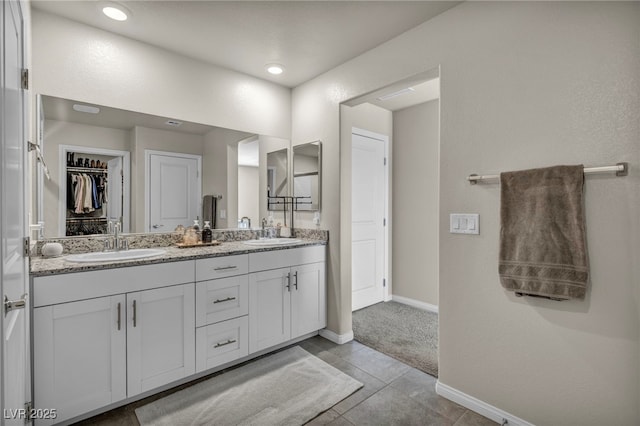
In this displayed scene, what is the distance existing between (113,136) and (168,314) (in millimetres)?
1340

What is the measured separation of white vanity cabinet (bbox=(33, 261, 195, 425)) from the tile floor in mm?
190

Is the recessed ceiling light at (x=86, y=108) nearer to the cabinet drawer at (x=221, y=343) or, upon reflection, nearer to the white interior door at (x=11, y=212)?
the white interior door at (x=11, y=212)

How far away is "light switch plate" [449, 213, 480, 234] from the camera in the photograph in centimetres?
192

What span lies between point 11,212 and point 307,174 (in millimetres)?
2255

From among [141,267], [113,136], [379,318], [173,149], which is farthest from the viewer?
[379,318]

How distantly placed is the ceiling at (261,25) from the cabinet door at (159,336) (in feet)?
5.76

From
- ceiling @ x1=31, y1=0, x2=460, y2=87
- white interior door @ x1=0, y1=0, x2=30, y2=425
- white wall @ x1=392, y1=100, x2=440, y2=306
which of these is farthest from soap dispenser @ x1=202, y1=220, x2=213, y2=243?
white wall @ x1=392, y1=100, x2=440, y2=306

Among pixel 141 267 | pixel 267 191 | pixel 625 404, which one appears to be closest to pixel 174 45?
pixel 267 191

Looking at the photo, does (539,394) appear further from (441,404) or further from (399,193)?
(399,193)

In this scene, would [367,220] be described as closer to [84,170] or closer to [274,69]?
[274,69]

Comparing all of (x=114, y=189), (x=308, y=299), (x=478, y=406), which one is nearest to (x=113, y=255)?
(x=114, y=189)

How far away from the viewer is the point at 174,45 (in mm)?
2465

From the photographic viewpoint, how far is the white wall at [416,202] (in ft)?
11.9

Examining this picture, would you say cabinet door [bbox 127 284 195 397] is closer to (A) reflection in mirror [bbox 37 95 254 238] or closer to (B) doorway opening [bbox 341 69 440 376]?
(A) reflection in mirror [bbox 37 95 254 238]
